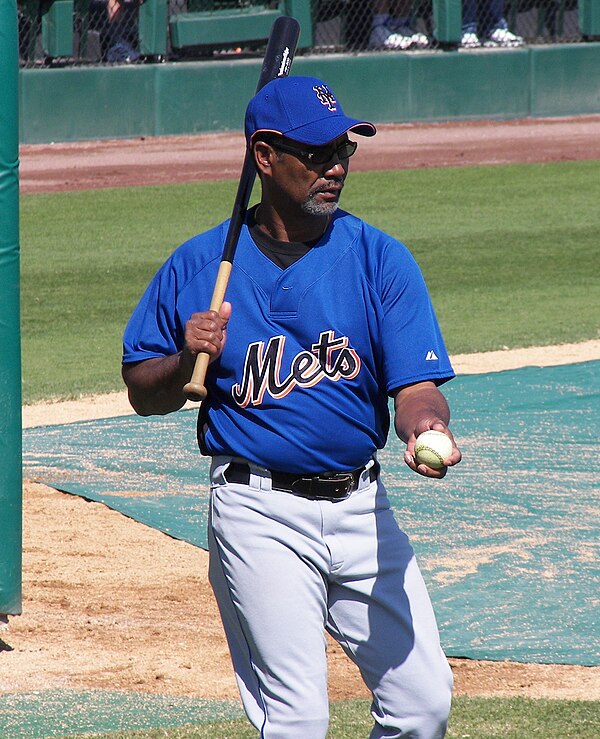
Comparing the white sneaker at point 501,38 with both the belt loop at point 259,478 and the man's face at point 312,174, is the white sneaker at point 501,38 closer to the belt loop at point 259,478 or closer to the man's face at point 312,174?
the man's face at point 312,174

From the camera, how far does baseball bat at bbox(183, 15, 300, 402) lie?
126 inches

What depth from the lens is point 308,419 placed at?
3.24 m

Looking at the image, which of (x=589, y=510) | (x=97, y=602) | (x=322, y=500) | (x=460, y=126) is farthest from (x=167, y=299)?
(x=460, y=126)

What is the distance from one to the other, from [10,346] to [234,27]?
15965 millimetres

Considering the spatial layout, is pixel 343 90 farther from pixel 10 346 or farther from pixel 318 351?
pixel 318 351

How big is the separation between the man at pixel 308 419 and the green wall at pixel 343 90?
1586 centimetres

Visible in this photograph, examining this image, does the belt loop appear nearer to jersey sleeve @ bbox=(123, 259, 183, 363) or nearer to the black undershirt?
jersey sleeve @ bbox=(123, 259, 183, 363)

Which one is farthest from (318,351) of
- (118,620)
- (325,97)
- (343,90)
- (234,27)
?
(343,90)

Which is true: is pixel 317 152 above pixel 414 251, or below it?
above

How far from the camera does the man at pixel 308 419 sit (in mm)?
3189

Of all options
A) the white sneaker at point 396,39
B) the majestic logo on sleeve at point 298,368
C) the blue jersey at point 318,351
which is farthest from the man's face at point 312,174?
the white sneaker at point 396,39

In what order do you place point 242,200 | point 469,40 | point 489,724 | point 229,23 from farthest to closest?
point 469,40, point 229,23, point 489,724, point 242,200

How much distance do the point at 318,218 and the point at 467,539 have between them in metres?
2.97

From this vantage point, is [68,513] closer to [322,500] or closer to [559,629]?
[559,629]
